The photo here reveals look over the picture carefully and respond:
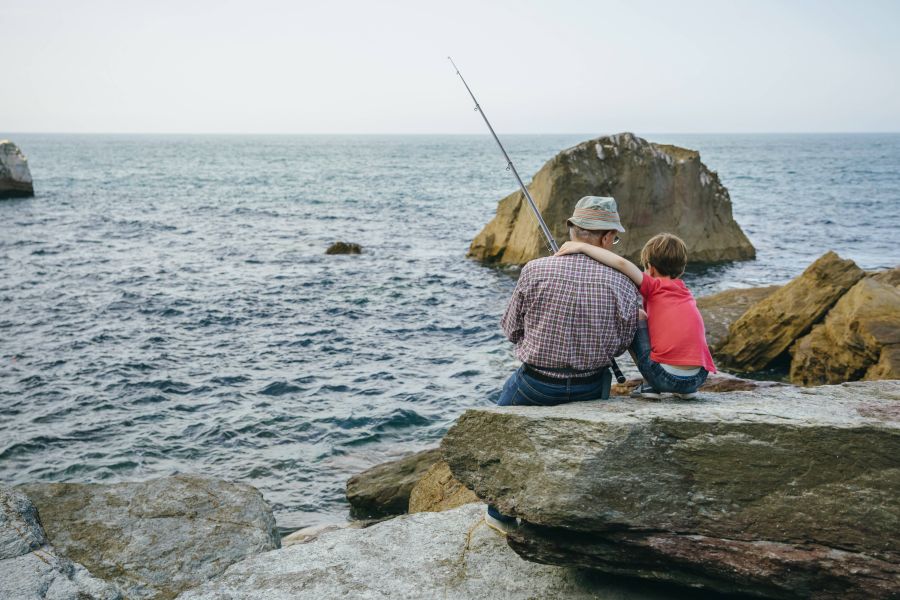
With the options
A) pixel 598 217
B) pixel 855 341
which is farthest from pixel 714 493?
pixel 855 341

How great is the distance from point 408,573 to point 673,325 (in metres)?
2.24

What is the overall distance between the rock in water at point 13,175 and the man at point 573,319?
46798mm

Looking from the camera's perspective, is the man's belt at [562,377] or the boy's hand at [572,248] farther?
the man's belt at [562,377]

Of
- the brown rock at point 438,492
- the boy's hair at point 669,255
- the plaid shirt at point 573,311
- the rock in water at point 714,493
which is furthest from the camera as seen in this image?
the brown rock at point 438,492

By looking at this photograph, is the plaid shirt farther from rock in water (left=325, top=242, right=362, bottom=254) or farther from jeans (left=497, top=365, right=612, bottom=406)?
rock in water (left=325, top=242, right=362, bottom=254)

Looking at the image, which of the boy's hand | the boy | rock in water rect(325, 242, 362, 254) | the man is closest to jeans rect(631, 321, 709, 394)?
the boy

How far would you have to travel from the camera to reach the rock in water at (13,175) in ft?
139

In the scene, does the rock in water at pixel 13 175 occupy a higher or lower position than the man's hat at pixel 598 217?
lower

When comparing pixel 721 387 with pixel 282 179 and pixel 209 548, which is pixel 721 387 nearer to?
pixel 209 548

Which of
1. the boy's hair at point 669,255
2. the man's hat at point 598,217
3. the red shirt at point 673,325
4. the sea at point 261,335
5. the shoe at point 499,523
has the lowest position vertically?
the sea at point 261,335

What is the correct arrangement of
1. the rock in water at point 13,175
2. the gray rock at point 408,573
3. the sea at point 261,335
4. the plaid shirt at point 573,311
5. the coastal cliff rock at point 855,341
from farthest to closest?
the rock in water at point 13,175 < the sea at point 261,335 < the coastal cliff rock at point 855,341 < the plaid shirt at point 573,311 < the gray rock at point 408,573

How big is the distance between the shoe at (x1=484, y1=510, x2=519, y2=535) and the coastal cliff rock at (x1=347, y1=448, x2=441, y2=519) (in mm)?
3418

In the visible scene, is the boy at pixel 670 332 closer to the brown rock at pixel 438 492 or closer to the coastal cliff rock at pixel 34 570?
the brown rock at pixel 438 492

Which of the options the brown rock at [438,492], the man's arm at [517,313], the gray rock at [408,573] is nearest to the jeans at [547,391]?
the man's arm at [517,313]
